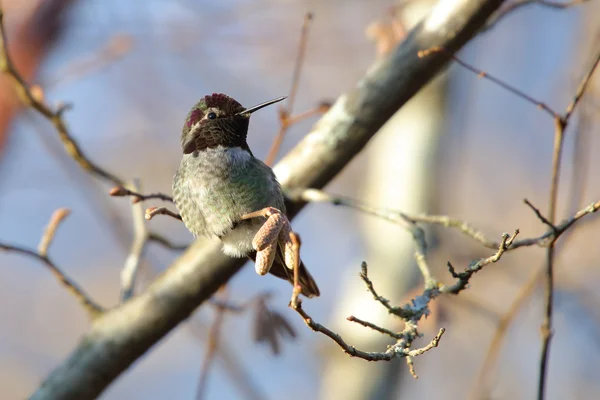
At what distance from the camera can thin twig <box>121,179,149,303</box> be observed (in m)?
2.61

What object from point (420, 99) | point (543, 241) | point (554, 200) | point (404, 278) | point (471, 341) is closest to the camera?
point (543, 241)

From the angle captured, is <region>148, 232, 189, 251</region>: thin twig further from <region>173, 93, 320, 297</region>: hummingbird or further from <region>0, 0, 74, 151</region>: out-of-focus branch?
<region>0, 0, 74, 151</region>: out-of-focus branch

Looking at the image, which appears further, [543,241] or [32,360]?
[32,360]

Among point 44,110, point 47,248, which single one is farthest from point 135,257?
point 44,110

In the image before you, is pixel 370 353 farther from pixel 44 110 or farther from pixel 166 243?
pixel 44 110

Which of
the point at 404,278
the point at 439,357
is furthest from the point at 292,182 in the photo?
the point at 439,357

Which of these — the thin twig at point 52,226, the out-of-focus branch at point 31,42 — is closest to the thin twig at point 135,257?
the thin twig at point 52,226

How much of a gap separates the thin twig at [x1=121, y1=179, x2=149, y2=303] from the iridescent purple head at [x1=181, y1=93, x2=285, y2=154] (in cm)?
97

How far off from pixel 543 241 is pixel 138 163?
7.24 metres

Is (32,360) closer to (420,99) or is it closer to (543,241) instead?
(420,99)

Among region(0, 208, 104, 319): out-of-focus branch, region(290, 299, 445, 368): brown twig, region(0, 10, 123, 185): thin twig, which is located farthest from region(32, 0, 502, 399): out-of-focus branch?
region(290, 299, 445, 368): brown twig

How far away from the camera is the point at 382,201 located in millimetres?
4746

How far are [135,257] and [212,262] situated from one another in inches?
17.1

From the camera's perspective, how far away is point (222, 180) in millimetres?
1601
